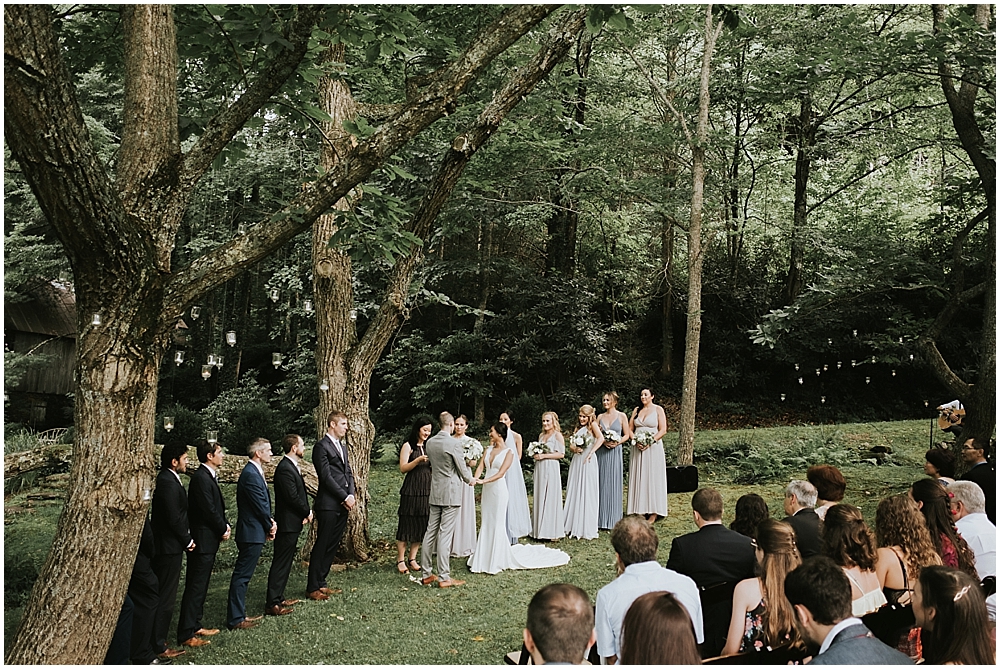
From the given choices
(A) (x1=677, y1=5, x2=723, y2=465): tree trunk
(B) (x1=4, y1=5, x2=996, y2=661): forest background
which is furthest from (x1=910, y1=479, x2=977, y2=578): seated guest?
(A) (x1=677, y1=5, x2=723, y2=465): tree trunk

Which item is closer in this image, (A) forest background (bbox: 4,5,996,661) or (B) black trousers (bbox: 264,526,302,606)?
(A) forest background (bbox: 4,5,996,661)

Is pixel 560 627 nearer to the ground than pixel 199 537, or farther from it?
farther from it

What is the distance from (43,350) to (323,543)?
17.6 m

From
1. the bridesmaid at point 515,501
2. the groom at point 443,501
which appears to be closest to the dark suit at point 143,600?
the groom at point 443,501

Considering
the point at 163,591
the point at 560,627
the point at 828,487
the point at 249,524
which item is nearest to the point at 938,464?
the point at 828,487

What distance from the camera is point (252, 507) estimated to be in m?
6.64

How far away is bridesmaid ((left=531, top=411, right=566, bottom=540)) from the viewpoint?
1007 centimetres

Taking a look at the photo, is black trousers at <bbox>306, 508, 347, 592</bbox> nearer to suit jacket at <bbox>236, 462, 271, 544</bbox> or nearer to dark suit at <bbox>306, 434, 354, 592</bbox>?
dark suit at <bbox>306, 434, 354, 592</bbox>

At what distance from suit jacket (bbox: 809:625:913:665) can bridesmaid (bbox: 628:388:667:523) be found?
7.32 metres

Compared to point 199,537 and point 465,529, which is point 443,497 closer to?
point 465,529

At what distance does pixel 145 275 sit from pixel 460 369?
546 inches

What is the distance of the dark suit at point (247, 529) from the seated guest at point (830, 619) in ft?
15.3

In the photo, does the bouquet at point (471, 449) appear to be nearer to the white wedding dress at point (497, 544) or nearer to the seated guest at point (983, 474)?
the white wedding dress at point (497, 544)

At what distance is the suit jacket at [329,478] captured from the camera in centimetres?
755
